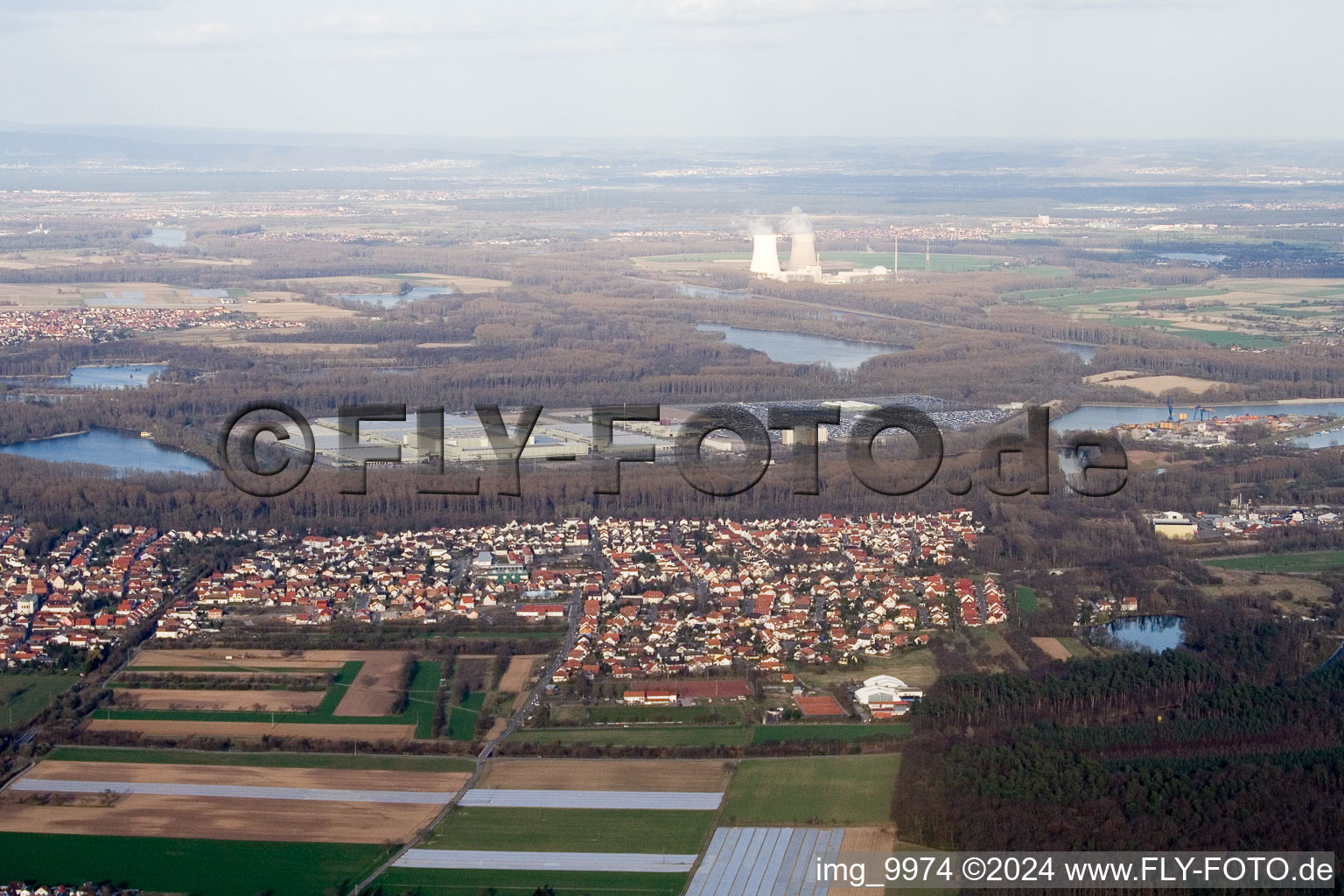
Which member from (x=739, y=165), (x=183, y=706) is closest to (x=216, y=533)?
(x=183, y=706)

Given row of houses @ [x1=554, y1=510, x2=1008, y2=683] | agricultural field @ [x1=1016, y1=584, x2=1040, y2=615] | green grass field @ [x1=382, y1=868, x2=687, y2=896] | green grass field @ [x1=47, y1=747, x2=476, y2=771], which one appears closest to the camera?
green grass field @ [x1=382, y1=868, x2=687, y2=896]

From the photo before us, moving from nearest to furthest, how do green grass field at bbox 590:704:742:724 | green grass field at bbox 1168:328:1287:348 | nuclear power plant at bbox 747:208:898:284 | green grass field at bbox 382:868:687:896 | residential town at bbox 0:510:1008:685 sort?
green grass field at bbox 382:868:687:896
green grass field at bbox 590:704:742:724
residential town at bbox 0:510:1008:685
green grass field at bbox 1168:328:1287:348
nuclear power plant at bbox 747:208:898:284

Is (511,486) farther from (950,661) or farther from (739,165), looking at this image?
(739,165)

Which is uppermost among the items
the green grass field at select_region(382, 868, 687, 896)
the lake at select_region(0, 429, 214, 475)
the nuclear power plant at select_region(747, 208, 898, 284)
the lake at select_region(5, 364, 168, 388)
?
the nuclear power plant at select_region(747, 208, 898, 284)

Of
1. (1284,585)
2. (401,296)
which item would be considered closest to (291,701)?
(1284,585)

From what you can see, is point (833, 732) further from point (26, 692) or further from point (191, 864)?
point (26, 692)

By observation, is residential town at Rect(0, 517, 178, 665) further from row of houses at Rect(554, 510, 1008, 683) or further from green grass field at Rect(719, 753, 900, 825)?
green grass field at Rect(719, 753, 900, 825)

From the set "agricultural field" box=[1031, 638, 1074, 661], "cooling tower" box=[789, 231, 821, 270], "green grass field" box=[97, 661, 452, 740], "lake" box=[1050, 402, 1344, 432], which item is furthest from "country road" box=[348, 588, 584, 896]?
"cooling tower" box=[789, 231, 821, 270]
